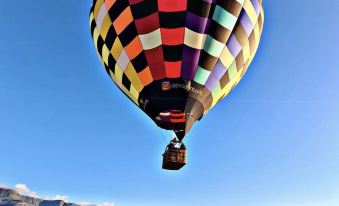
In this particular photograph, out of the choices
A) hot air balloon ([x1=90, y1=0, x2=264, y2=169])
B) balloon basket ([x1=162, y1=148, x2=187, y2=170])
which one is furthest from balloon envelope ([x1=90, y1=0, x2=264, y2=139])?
balloon basket ([x1=162, y1=148, x2=187, y2=170])

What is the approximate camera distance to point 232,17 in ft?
52.5

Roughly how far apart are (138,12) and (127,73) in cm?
252

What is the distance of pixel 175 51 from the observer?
14.9 metres

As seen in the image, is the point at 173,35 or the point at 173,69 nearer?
the point at 173,69

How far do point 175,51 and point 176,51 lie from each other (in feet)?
0.13

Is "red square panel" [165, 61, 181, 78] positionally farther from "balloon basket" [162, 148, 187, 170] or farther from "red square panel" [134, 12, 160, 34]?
"balloon basket" [162, 148, 187, 170]

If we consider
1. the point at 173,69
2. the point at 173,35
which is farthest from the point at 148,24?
the point at 173,69

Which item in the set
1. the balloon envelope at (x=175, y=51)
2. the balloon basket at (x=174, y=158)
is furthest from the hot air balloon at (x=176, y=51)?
the balloon basket at (x=174, y=158)

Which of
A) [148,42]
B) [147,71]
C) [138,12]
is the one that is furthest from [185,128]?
[138,12]

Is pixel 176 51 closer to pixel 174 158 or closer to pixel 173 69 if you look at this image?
pixel 173 69

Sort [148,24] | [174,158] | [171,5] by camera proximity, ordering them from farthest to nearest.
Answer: [148,24] → [171,5] → [174,158]

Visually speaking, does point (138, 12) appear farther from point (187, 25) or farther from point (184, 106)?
point (184, 106)

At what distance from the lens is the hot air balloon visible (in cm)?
1461

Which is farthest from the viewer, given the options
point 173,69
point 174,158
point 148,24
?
point 148,24
